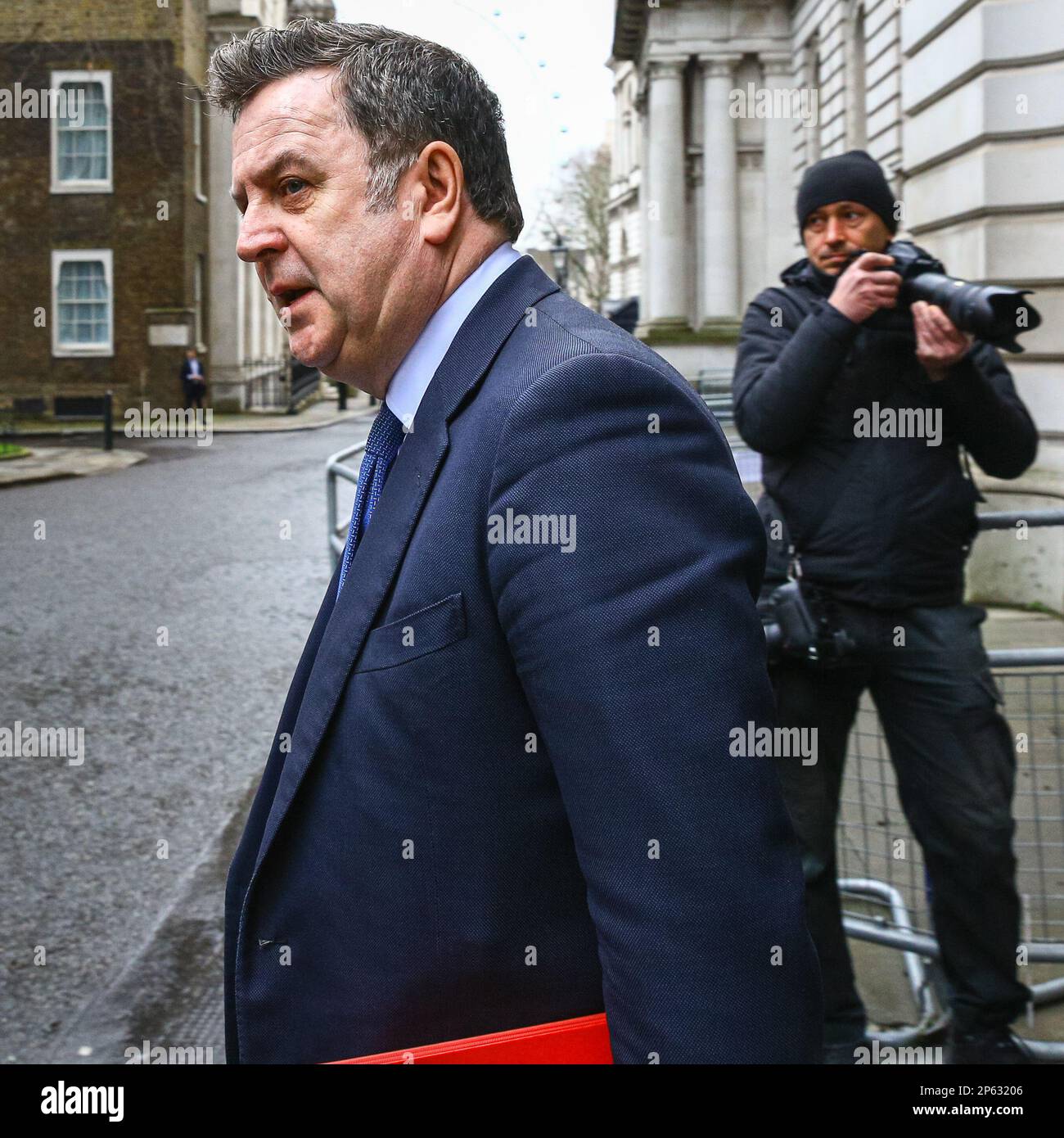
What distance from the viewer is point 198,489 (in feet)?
58.7

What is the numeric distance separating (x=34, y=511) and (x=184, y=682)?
8547mm

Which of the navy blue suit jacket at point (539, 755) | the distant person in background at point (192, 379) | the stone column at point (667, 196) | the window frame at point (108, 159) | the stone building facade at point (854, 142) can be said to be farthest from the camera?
the window frame at point (108, 159)

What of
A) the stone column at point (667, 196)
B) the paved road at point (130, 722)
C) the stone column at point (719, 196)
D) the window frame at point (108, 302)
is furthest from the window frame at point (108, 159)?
the paved road at point (130, 722)

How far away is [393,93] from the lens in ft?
5.32

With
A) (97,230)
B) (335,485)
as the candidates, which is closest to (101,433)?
(97,230)

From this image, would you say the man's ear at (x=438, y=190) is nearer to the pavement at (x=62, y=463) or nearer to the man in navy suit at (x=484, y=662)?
the man in navy suit at (x=484, y=662)

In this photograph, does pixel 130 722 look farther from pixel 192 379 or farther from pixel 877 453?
pixel 192 379

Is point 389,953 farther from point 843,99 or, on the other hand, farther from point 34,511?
point 843,99

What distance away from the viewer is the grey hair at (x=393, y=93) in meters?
1.63

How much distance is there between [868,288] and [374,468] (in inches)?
73.2

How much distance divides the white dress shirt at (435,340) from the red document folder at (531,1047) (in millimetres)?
686

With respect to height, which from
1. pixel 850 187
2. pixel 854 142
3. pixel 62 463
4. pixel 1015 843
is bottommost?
pixel 1015 843

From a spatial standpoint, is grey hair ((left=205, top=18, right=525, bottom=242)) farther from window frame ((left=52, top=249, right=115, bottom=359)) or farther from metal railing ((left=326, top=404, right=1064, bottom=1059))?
window frame ((left=52, top=249, right=115, bottom=359))
